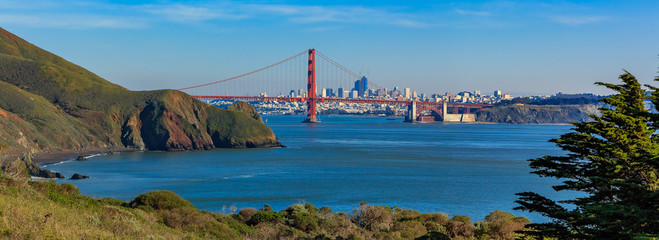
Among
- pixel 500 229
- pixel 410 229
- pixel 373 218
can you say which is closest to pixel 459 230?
pixel 500 229

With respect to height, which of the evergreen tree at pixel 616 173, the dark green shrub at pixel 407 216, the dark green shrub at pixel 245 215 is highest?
the evergreen tree at pixel 616 173

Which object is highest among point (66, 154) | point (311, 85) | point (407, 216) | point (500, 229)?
point (311, 85)

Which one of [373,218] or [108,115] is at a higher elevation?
[108,115]

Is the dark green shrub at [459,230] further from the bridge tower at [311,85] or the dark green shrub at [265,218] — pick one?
the bridge tower at [311,85]

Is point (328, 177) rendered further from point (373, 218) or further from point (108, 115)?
point (108, 115)

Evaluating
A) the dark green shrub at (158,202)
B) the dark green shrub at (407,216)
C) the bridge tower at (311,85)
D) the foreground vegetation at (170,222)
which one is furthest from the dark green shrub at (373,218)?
the bridge tower at (311,85)

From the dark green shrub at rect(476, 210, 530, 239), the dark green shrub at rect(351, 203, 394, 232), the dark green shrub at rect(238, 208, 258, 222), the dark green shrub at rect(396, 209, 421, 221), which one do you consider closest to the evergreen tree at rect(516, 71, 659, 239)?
the dark green shrub at rect(476, 210, 530, 239)

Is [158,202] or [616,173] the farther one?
[158,202]
